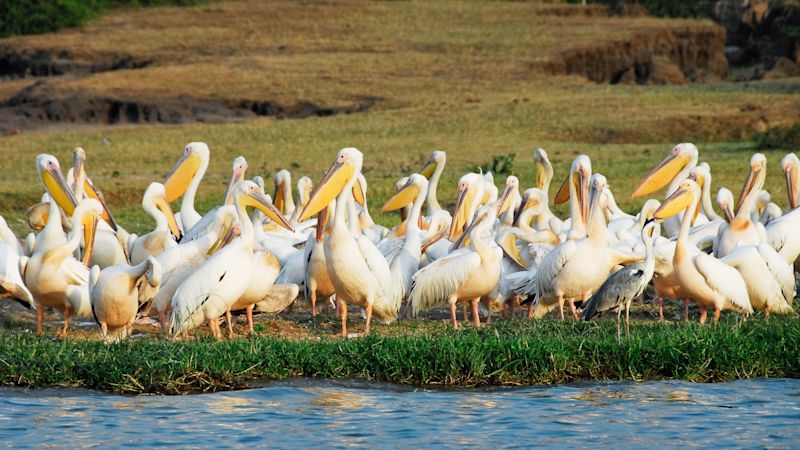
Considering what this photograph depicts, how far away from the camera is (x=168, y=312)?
30.3 feet

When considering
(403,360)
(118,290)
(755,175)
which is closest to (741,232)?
(755,175)

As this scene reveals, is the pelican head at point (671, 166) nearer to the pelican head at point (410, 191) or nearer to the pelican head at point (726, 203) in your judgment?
the pelican head at point (726, 203)

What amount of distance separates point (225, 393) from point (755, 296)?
13.2ft

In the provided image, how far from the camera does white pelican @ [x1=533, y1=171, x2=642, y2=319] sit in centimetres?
938

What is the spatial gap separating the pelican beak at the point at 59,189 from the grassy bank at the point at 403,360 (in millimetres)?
2797

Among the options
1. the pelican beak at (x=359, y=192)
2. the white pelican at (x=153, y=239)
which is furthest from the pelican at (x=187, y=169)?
the white pelican at (x=153, y=239)

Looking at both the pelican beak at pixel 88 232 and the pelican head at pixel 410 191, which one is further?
the pelican head at pixel 410 191

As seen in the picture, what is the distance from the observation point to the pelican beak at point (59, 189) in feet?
34.5

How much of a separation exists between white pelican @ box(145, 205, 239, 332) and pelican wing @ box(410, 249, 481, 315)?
1.35 m

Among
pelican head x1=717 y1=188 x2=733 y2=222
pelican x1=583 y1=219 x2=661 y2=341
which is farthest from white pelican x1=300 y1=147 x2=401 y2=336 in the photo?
pelican head x1=717 y1=188 x2=733 y2=222

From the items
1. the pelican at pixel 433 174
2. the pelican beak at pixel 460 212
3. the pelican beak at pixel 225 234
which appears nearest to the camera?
the pelican beak at pixel 225 234

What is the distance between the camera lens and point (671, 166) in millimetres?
12336

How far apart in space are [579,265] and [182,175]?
4.45 meters

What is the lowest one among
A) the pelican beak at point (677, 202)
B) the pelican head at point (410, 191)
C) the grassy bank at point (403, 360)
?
the grassy bank at point (403, 360)
